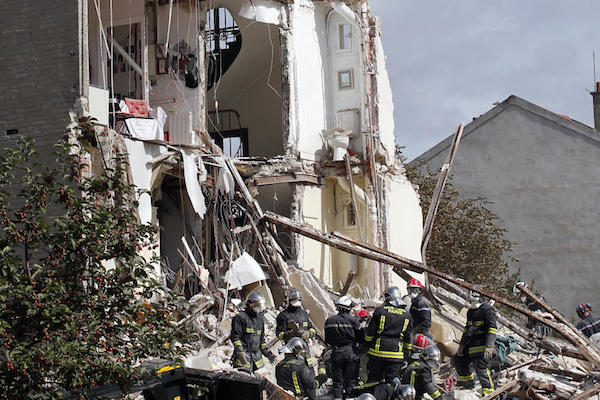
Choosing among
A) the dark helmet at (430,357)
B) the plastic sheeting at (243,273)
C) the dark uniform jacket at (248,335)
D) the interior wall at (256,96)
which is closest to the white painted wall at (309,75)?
the interior wall at (256,96)

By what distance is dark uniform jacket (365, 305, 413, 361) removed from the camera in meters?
12.2

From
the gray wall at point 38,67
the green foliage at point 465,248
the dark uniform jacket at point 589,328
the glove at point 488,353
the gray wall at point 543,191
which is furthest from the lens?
the gray wall at point 543,191

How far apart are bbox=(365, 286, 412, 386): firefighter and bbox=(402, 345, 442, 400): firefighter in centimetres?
30

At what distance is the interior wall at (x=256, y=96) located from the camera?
24.1 m

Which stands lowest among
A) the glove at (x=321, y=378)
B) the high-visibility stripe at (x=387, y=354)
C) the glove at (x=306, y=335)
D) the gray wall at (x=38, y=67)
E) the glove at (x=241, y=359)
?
the glove at (x=321, y=378)

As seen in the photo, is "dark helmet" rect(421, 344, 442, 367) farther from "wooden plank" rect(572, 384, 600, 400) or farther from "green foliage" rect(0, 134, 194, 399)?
"green foliage" rect(0, 134, 194, 399)

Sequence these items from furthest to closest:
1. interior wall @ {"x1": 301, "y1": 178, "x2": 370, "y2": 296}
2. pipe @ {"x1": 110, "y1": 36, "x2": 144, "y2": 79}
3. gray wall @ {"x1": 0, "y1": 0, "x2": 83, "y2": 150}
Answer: interior wall @ {"x1": 301, "y1": 178, "x2": 370, "y2": 296} → pipe @ {"x1": 110, "y1": 36, "x2": 144, "y2": 79} → gray wall @ {"x1": 0, "y1": 0, "x2": 83, "y2": 150}

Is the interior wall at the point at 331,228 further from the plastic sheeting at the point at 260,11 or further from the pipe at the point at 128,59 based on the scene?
the pipe at the point at 128,59

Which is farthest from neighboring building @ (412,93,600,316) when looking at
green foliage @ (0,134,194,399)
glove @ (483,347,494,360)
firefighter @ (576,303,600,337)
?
green foliage @ (0,134,194,399)

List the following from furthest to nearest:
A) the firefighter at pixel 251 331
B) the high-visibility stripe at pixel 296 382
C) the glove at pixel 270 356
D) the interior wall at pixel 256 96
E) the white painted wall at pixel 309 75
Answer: the interior wall at pixel 256 96 < the white painted wall at pixel 309 75 < the glove at pixel 270 356 < the firefighter at pixel 251 331 < the high-visibility stripe at pixel 296 382

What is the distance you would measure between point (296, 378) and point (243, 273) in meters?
6.23

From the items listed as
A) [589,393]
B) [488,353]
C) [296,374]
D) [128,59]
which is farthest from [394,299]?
[128,59]

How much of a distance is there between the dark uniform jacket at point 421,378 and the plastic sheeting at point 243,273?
20.8ft

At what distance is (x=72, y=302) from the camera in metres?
8.70
